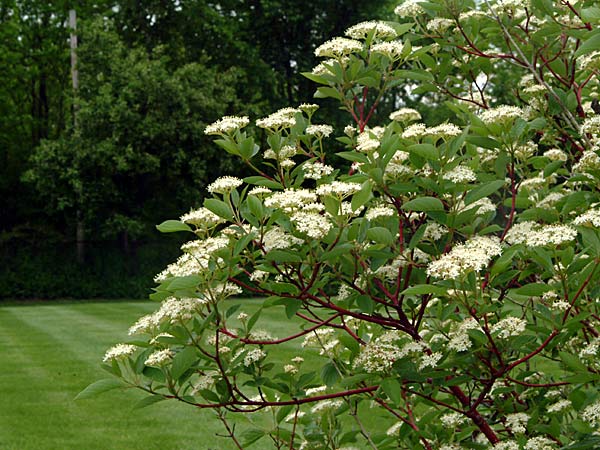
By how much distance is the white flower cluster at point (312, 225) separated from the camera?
6.50 ft

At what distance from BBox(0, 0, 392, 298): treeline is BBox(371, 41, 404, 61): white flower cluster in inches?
680

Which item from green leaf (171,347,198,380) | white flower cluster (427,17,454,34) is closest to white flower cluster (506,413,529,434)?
green leaf (171,347,198,380)

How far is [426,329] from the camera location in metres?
3.03

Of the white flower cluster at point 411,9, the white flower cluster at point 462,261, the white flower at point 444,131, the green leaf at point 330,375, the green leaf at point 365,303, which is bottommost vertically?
the green leaf at point 330,375

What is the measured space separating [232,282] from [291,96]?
2429 cm

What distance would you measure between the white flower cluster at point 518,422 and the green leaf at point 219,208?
126 cm

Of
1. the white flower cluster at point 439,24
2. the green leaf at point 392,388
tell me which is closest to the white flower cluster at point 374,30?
the white flower cluster at point 439,24

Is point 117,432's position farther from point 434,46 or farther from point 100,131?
point 100,131

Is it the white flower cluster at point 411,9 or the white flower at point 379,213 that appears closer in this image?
the white flower at point 379,213

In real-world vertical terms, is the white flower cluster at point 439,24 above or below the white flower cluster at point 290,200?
above

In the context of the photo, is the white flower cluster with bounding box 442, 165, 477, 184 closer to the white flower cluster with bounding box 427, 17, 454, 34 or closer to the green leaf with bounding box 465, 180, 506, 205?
the green leaf with bounding box 465, 180, 506, 205

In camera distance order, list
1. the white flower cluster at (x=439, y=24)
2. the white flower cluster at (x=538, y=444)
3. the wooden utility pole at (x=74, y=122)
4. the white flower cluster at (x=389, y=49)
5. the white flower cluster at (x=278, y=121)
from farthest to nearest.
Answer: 1. the wooden utility pole at (x=74, y=122)
2. the white flower cluster at (x=439, y=24)
3. the white flower cluster at (x=389, y=49)
4. the white flower cluster at (x=278, y=121)
5. the white flower cluster at (x=538, y=444)

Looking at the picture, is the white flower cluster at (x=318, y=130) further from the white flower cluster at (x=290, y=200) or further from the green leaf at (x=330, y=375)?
the green leaf at (x=330, y=375)

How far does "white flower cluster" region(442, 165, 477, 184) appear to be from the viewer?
84.4 inches
